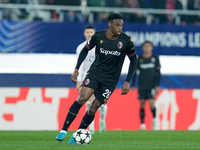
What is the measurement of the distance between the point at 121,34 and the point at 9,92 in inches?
282

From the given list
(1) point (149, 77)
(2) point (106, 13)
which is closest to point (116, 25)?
(1) point (149, 77)

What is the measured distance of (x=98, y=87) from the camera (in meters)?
9.47

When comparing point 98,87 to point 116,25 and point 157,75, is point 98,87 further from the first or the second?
point 157,75

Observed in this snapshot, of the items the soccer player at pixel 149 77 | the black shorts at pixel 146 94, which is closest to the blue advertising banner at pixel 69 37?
the soccer player at pixel 149 77

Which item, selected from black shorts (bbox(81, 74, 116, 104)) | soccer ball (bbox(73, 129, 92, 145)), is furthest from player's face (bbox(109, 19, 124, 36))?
soccer ball (bbox(73, 129, 92, 145))

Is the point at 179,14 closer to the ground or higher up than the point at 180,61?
higher up

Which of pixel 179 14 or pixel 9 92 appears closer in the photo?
pixel 9 92

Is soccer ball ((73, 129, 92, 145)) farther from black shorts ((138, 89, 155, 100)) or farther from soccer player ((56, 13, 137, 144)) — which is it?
black shorts ((138, 89, 155, 100))

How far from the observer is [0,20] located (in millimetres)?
17328

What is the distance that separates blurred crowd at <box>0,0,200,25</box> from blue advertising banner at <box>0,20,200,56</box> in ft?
1.96

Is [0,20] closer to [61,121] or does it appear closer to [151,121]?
[61,121]

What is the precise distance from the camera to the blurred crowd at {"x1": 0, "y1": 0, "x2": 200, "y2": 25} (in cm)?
1827

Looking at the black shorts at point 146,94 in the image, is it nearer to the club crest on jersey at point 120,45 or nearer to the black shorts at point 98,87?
the black shorts at point 98,87

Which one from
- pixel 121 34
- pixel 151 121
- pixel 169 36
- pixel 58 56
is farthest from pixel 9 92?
pixel 121 34
